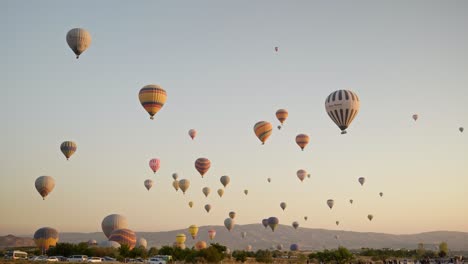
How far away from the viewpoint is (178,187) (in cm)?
10631

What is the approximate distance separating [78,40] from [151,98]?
455 inches

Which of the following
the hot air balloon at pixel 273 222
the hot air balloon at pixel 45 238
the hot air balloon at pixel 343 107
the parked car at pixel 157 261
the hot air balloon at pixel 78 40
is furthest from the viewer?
the hot air balloon at pixel 273 222

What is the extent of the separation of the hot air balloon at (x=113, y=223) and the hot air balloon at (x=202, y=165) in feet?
69.0

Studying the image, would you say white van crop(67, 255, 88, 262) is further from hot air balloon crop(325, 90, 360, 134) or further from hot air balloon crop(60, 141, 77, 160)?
hot air balloon crop(325, 90, 360, 134)

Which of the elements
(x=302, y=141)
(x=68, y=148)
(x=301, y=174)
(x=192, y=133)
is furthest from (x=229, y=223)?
(x=68, y=148)

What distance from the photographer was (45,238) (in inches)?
3275

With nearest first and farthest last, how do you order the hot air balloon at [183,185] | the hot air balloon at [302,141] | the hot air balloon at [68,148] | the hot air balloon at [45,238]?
the hot air balloon at [68,148], the hot air balloon at [302,141], the hot air balloon at [45,238], the hot air balloon at [183,185]

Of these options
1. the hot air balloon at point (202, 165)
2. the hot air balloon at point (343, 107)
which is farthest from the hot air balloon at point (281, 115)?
the hot air balloon at point (343, 107)

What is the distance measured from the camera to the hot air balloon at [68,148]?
75.2m

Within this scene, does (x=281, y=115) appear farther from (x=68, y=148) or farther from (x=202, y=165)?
(x=68, y=148)

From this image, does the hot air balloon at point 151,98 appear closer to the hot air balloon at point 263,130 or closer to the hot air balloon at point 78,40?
the hot air balloon at point 78,40

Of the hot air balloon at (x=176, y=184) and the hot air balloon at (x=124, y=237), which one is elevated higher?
the hot air balloon at (x=176, y=184)

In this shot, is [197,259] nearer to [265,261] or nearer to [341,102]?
[265,261]

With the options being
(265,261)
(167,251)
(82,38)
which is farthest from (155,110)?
(265,261)
